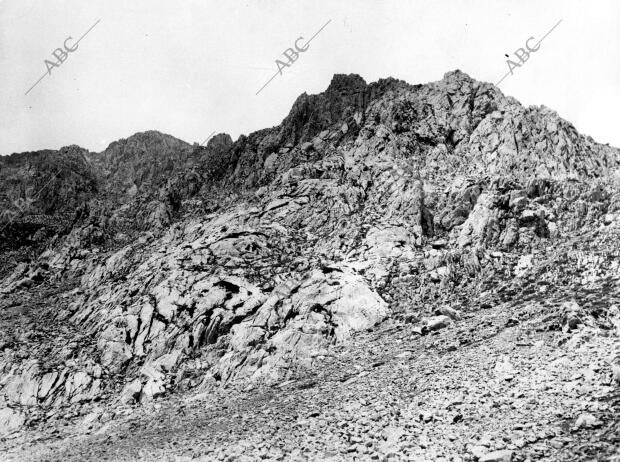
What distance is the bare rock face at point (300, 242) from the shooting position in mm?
27109

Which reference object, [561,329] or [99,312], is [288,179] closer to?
[99,312]

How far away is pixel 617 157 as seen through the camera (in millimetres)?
46469

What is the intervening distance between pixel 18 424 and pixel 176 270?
15258 mm

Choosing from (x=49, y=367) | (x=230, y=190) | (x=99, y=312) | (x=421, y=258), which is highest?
(x=230, y=190)

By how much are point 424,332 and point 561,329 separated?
23.0 ft

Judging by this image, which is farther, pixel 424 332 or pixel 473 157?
pixel 473 157

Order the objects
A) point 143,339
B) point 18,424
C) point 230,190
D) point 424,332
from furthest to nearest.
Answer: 1. point 230,190
2. point 143,339
3. point 18,424
4. point 424,332

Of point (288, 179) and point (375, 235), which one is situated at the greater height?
point (288, 179)

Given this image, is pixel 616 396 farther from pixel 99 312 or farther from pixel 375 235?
pixel 99 312

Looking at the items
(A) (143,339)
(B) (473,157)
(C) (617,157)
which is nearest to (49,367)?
(A) (143,339)

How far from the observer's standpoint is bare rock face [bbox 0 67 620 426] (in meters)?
27.1

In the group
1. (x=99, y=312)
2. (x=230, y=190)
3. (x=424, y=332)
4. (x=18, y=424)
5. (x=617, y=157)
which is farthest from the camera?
(x=230, y=190)

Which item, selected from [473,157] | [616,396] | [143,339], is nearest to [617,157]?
[473,157]

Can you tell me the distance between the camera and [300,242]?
128 ft
